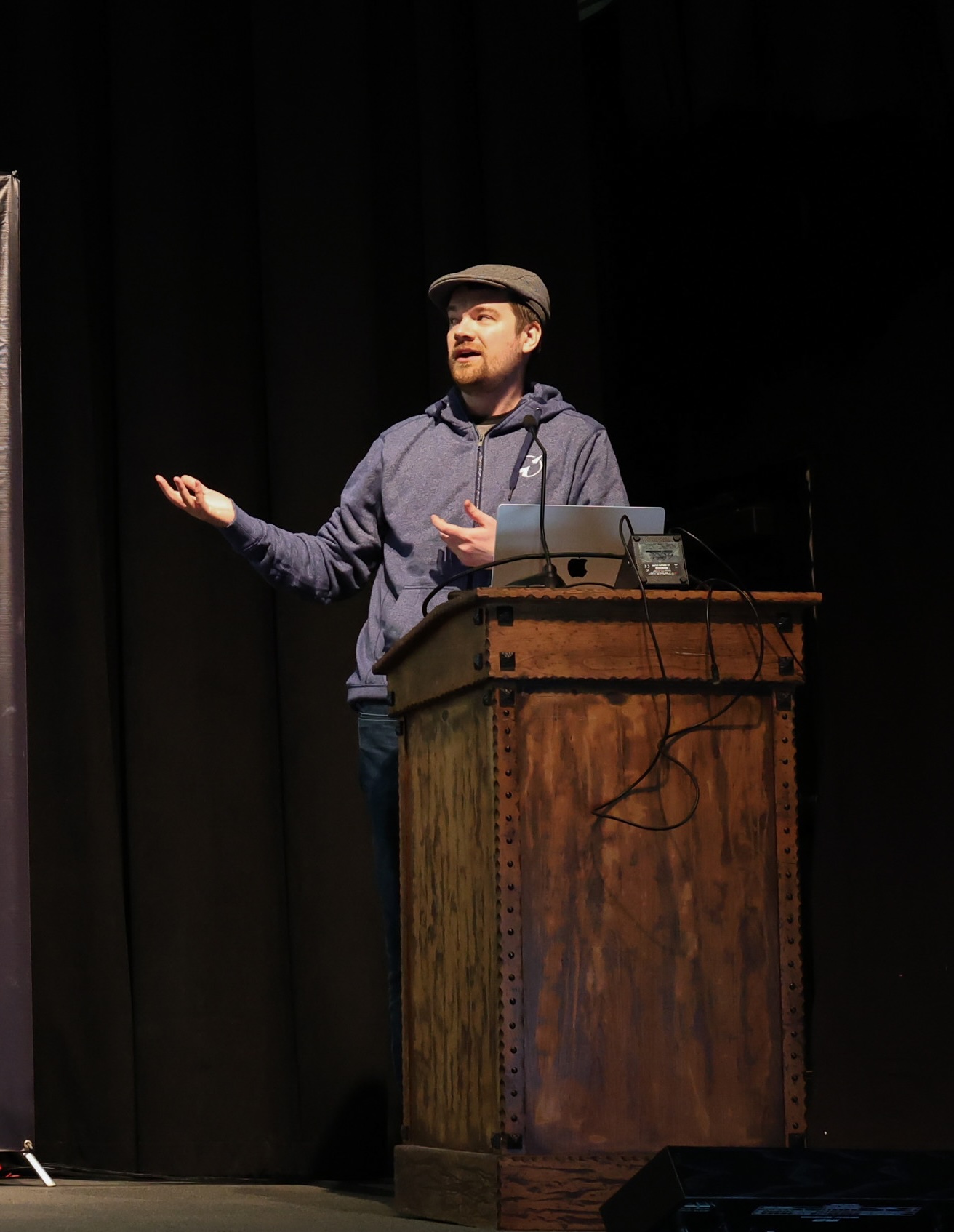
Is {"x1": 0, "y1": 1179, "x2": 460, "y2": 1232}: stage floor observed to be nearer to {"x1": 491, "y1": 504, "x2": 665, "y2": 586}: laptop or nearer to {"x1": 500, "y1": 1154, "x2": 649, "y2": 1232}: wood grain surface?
{"x1": 500, "y1": 1154, "x2": 649, "y2": 1232}: wood grain surface

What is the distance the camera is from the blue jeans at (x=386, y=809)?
2.62 meters

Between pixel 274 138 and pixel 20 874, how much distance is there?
181 cm

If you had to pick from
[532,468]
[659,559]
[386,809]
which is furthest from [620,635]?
[386,809]

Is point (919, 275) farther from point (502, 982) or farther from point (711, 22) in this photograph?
point (502, 982)

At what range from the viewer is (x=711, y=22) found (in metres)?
3.55

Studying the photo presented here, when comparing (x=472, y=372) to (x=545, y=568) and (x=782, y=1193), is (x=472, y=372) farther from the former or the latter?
(x=782, y=1193)

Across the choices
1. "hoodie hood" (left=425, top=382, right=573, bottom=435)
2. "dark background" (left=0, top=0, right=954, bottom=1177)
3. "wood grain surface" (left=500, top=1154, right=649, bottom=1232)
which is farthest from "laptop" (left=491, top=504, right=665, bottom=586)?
"dark background" (left=0, top=0, right=954, bottom=1177)

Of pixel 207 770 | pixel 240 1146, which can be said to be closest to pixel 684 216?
pixel 207 770

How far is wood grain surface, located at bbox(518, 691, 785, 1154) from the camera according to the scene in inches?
74.9

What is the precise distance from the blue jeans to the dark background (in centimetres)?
81

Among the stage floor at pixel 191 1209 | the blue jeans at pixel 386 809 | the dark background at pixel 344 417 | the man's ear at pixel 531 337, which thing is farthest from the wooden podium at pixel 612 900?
the dark background at pixel 344 417

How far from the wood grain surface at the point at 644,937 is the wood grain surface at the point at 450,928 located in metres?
0.06

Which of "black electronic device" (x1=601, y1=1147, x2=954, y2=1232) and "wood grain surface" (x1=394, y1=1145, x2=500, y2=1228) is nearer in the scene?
"black electronic device" (x1=601, y1=1147, x2=954, y2=1232)

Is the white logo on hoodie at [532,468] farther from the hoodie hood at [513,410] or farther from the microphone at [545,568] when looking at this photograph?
the microphone at [545,568]
